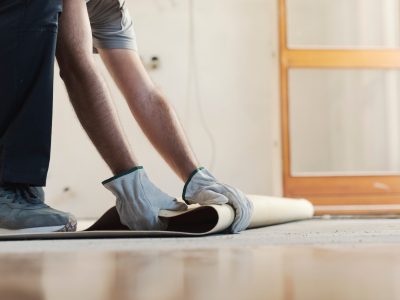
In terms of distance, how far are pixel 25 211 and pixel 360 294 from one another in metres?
1.11

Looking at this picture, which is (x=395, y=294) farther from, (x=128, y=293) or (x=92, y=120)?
(x=92, y=120)

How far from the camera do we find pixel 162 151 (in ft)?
5.72

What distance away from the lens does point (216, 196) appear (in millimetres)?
1537

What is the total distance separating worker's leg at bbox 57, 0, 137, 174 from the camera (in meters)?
1.55

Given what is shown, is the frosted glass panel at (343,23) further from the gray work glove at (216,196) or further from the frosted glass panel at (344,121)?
the gray work glove at (216,196)

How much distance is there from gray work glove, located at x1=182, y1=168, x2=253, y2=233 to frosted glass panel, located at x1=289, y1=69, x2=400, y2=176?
8.41ft

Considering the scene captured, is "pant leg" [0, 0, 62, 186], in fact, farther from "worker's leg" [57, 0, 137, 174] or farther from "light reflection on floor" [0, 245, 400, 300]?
"light reflection on floor" [0, 245, 400, 300]

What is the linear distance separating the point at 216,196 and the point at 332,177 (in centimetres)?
269

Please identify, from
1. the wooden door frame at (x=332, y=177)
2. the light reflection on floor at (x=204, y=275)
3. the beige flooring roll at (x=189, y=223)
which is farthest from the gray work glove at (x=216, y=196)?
the wooden door frame at (x=332, y=177)

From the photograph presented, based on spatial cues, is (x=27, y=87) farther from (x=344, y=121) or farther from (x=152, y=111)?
(x=344, y=121)

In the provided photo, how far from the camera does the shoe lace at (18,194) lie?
1519mm

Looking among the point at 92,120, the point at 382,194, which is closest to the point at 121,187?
the point at 92,120

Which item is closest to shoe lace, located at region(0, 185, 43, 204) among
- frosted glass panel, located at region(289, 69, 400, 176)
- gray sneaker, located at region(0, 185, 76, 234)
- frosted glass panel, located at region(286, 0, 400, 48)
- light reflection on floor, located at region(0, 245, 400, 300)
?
gray sneaker, located at region(0, 185, 76, 234)

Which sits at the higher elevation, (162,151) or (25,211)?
(162,151)
